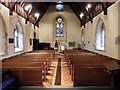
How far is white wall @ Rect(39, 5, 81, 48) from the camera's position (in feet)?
50.3

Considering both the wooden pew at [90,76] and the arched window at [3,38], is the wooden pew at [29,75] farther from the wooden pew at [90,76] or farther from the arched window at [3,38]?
the arched window at [3,38]

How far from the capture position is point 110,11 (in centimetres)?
602

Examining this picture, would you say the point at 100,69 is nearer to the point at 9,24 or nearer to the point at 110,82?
the point at 110,82

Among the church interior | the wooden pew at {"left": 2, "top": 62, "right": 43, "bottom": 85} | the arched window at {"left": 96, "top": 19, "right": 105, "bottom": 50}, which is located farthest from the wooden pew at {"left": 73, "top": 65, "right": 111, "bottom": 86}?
the arched window at {"left": 96, "top": 19, "right": 105, "bottom": 50}

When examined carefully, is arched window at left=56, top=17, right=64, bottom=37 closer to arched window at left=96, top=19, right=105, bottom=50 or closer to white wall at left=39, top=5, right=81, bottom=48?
white wall at left=39, top=5, right=81, bottom=48

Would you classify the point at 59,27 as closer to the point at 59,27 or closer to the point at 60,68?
the point at 59,27

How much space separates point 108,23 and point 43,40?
9825 millimetres

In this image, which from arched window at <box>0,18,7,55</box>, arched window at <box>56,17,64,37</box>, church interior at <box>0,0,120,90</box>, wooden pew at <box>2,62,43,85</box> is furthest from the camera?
arched window at <box>56,17,64,37</box>

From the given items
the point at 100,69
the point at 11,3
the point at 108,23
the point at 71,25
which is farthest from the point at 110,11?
the point at 71,25

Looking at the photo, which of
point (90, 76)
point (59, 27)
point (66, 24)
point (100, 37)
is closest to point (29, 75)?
point (90, 76)

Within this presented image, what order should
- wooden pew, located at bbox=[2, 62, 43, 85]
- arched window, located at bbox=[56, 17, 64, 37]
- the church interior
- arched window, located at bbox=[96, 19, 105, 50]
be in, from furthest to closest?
arched window, located at bbox=[56, 17, 64, 37], arched window, located at bbox=[96, 19, 105, 50], wooden pew, located at bbox=[2, 62, 43, 85], the church interior

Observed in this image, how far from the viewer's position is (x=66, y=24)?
50.9 feet

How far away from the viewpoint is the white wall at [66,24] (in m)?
15.3

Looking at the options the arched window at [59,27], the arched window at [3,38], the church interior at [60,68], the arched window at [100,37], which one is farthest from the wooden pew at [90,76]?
the arched window at [59,27]
